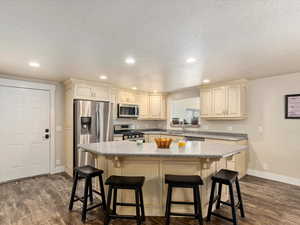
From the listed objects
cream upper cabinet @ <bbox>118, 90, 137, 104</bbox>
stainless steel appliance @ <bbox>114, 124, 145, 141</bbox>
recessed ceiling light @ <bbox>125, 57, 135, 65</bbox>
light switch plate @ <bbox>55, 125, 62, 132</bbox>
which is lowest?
stainless steel appliance @ <bbox>114, 124, 145, 141</bbox>

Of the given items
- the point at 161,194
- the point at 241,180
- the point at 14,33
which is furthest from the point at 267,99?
the point at 14,33

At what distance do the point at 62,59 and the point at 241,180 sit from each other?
169 inches

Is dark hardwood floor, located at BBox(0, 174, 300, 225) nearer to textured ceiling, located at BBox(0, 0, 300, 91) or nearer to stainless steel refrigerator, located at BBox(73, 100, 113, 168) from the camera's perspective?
stainless steel refrigerator, located at BBox(73, 100, 113, 168)

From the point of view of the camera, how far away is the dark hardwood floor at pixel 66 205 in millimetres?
2322

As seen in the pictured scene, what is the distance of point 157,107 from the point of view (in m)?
6.03

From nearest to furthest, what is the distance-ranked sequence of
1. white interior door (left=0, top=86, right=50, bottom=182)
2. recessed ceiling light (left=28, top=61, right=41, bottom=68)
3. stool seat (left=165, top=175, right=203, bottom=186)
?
stool seat (left=165, top=175, right=203, bottom=186) < recessed ceiling light (left=28, top=61, right=41, bottom=68) < white interior door (left=0, top=86, right=50, bottom=182)

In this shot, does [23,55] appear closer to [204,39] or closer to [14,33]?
[14,33]

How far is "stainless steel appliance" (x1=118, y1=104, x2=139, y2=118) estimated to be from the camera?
504 centimetres

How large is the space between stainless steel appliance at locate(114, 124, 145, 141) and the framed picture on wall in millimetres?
3485

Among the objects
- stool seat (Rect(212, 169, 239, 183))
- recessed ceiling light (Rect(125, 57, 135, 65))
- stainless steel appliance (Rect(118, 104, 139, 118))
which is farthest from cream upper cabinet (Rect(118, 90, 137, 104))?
stool seat (Rect(212, 169, 239, 183))

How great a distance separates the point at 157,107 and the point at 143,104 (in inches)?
21.1

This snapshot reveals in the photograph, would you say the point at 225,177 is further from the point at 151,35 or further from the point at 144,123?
the point at 144,123

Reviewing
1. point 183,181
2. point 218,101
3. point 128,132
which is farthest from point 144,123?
point 183,181

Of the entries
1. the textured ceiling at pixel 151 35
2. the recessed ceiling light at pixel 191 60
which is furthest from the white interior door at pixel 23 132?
the recessed ceiling light at pixel 191 60
